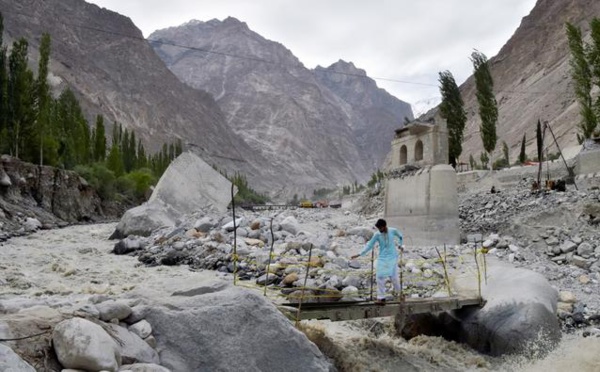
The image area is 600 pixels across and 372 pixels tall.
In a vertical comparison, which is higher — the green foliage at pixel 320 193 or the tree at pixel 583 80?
the tree at pixel 583 80

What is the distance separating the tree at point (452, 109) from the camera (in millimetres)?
29156

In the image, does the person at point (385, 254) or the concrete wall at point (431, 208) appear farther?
the concrete wall at point (431, 208)

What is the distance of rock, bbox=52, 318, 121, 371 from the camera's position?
11.8 feet

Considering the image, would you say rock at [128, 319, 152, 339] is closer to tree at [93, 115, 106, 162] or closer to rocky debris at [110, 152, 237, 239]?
rocky debris at [110, 152, 237, 239]

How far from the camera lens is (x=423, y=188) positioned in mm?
16031

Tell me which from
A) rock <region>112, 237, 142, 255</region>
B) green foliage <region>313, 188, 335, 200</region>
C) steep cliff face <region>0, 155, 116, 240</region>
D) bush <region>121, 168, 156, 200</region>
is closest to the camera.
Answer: rock <region>112, 237, 142, 255</region>

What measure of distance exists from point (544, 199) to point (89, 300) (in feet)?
52.7

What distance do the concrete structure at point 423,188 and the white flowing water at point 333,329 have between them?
7471 mm

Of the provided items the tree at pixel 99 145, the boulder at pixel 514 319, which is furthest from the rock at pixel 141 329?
the tree at pixel 99 145

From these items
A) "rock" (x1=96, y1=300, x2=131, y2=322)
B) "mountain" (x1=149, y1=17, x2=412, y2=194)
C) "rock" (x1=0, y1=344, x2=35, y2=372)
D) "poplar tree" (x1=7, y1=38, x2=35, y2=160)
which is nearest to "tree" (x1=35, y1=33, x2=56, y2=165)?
"poplar tree" (x1=7, y1=38, x2=35, y2=160)

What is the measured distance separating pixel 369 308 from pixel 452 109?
24879 mm

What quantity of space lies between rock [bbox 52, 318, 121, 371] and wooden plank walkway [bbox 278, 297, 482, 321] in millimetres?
2650

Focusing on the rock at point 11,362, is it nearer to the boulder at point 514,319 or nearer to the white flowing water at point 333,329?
the white flowing water at point 333,329

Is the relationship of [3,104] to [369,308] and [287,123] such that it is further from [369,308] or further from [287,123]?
[287,123]
